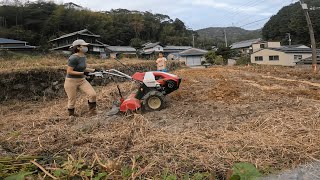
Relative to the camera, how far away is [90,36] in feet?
122

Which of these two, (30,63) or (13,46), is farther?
(13,46)

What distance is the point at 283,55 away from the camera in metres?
38.9

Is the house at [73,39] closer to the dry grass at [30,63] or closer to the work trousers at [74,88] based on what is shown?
the dry grass at [30,63]

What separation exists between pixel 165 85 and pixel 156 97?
45cm

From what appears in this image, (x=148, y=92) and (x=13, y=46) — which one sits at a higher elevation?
(x=13, y=46)

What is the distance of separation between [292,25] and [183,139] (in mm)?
52821

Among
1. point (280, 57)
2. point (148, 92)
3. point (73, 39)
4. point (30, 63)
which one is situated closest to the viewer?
point (148, 92)

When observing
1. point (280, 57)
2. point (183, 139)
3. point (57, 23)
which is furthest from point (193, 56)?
point (183, 139)

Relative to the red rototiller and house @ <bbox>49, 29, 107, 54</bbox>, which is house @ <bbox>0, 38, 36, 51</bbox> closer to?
house @ <bbox>49, 29, 107, 54</bbox>

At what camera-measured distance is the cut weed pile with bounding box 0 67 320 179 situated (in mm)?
3078

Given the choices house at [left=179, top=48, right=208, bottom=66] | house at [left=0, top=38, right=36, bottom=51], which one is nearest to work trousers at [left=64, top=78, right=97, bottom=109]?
house at [left=0, top=38, right=36, bottom=51]

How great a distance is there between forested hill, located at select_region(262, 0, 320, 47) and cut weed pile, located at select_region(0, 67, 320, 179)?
49531 mm

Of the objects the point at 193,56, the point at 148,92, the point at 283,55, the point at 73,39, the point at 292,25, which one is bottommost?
the point at 148,92

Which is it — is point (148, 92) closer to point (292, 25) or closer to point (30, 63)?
point (30, 63)
